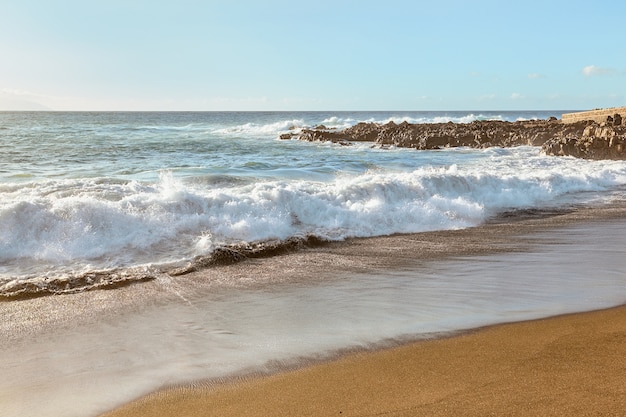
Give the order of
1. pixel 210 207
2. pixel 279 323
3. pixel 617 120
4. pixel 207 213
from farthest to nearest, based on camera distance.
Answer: pixel 617 120, pixel 210 207, pixel 207 213, pixel 279 323

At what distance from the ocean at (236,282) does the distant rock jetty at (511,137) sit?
23.7 ft

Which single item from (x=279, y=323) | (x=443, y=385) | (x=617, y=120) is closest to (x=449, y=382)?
(x=443, y=385)

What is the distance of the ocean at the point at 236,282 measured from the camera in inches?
137

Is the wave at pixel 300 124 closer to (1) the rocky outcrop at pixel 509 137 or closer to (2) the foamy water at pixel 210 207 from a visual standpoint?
(1) the rocky outcrop at pixel 509 137

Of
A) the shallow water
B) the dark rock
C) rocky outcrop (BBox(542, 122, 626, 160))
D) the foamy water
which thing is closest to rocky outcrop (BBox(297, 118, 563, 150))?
the dark rock

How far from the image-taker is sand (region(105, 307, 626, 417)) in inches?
110

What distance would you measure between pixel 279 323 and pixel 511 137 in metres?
22.5

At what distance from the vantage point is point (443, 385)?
9.94ft

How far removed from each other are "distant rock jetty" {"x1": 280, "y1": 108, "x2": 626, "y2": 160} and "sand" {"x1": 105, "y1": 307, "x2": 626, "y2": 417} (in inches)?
606

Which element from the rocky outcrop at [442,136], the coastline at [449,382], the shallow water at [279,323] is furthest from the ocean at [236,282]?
the rocky outcrop at [442,136]

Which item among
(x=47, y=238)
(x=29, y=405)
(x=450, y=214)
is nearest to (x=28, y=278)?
(x=47, y=238)

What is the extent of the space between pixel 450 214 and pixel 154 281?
520 centimetres

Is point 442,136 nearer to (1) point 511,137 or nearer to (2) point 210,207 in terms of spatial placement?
(1) point 511,137

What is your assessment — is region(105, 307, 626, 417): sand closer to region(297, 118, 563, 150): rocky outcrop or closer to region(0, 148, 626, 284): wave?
region(0, 148, 626, 284): wave
